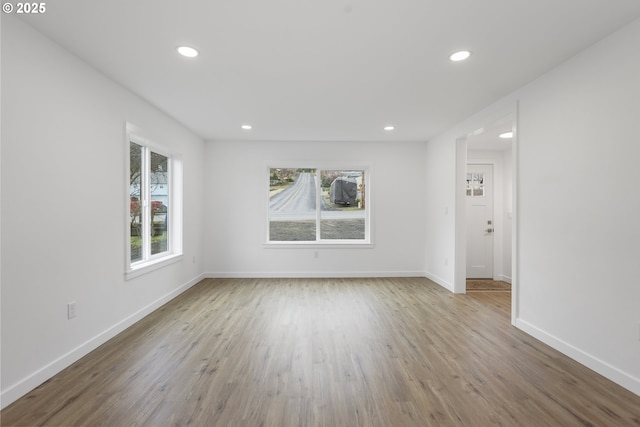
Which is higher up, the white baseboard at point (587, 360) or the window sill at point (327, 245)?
the window sill at point (327, 245)

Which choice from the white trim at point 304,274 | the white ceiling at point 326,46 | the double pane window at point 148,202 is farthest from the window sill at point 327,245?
the white ceiling at point 326,46

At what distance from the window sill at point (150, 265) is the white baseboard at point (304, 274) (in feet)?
3.79

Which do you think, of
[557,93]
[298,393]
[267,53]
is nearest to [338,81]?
[267,53]

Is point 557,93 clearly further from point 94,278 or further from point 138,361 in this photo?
point 94,278

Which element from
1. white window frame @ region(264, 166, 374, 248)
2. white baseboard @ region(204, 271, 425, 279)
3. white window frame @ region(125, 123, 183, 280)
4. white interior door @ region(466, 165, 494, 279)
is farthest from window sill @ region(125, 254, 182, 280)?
white interior door @ region(466, 165, 494, 279)

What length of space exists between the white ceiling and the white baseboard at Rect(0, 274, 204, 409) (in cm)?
240

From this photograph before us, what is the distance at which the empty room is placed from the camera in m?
1.93

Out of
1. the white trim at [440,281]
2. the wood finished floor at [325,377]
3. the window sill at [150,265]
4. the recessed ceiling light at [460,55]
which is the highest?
the recessed ceiling light at [460,55]

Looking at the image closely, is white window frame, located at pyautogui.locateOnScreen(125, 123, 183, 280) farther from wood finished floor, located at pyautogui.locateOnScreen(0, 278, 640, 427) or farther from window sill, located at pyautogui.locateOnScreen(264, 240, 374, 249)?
window sill, located at pyautogui.locateOnScreen(264, 240, 374, 249)

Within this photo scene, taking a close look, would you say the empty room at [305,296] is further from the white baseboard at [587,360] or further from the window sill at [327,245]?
the window sill at [327,245]

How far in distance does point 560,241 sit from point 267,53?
9.74 ft

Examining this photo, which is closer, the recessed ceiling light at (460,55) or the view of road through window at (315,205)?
the recessed ceiling light at (460,55)

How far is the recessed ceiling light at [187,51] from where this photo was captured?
238 cm

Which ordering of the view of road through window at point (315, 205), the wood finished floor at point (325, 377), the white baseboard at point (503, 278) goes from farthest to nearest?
the view of road through window at point (315, 205) → the white baseboard at point (503, 278) → the wood finished floor at point (325, 377)
